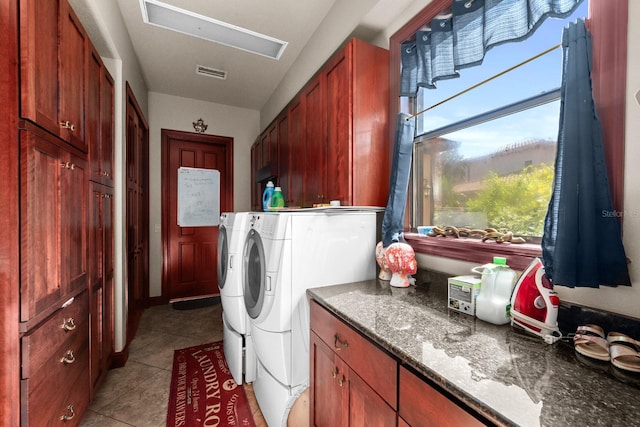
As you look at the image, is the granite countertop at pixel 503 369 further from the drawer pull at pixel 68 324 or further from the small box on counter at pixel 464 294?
the drawer pull at pixel 68 324

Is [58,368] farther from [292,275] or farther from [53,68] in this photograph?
[53,68]

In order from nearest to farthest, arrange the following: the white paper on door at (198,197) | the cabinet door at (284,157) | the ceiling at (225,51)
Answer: the ceiling at (225,51) < the cabinet door at (284,157) < the white paper on door at (198,197)

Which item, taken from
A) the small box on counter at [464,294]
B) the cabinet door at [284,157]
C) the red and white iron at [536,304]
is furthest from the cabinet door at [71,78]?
the red and white iron at [536,304]

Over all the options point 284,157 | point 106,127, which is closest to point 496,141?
point 284,157

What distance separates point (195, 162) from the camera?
3.96 meters

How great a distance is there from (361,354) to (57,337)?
1317 mm

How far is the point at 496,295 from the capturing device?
0.97 m

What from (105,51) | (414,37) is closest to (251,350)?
(414,37)

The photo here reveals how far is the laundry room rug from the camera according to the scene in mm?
1652

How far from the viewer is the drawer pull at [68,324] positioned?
1255mm

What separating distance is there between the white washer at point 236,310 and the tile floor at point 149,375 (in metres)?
0.18

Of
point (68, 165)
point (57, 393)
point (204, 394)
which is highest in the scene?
point (68, 165)

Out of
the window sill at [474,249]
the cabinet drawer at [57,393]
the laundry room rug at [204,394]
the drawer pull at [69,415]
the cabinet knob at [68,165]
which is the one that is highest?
the cabinet knob at [68,165]

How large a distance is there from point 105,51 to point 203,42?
81 centimetres
